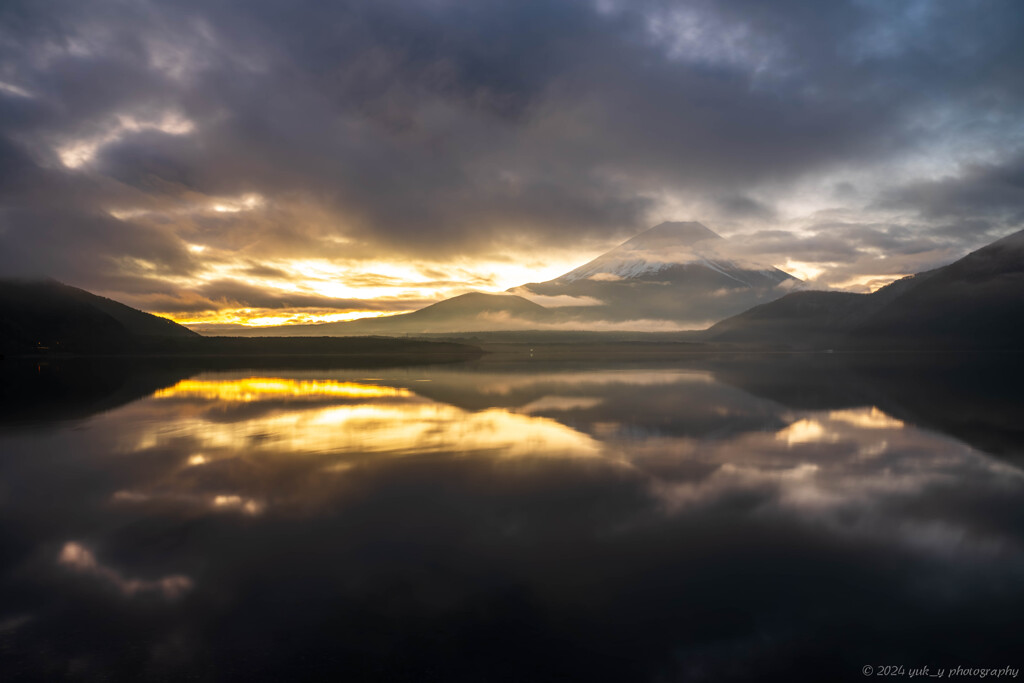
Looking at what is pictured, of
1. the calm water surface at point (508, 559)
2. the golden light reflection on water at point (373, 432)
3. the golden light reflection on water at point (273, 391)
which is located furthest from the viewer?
the golden light reflection on water at point (273, 391)

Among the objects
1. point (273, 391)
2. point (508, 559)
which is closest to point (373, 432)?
point (508, 559)

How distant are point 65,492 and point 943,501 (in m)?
25.0

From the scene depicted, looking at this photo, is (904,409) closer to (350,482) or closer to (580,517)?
(580,517)

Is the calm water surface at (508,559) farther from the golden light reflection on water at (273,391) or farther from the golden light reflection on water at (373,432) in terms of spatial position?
the golden light reflection on water at (273,391)

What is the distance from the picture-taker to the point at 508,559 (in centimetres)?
1109

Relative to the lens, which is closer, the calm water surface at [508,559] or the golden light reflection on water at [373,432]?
the calm water surface at [508,559]

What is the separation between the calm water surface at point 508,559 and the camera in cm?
791

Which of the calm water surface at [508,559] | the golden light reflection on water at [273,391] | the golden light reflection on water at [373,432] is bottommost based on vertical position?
the calm water surface at [508,559]

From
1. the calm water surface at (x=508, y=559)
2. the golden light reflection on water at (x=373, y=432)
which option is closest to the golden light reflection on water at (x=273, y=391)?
the golden light reflection on water at (x=373, y=432)

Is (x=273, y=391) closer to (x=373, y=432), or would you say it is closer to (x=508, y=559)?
(x=373, y=432)

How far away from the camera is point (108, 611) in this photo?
29.9 feet

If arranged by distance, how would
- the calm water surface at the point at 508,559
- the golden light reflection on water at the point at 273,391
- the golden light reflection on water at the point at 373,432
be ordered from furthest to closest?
the golden light reflection on water at the point at 273,391
the golden light reflection on water at the point at 373,432
the calm water surface at the point at 508,559

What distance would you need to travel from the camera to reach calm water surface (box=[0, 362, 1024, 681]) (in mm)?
7910

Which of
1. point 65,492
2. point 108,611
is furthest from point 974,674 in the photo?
point 65,492
